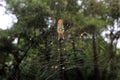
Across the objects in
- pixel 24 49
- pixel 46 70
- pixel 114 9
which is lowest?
pixel 46 70

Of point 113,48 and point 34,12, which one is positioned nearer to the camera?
point 34,12

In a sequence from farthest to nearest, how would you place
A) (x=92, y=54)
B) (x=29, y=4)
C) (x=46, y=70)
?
(x=92, y=54)
(x=29, y=4)
(x=46, y=70)

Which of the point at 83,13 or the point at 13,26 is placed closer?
the point at 13,26

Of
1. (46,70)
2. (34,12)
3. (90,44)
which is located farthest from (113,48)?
(46,70)

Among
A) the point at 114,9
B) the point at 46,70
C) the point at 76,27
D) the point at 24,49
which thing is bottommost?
the point at 46,70

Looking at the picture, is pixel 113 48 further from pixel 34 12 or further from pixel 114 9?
pixel 34 12

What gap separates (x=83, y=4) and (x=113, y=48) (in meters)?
1.62

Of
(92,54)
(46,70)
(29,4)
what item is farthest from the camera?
(92,54)

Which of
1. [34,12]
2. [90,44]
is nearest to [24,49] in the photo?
[34,12]

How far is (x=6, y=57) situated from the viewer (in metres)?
8.56

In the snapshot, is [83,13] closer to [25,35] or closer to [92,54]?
[92,54]

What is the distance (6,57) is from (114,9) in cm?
349

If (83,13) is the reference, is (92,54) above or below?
below

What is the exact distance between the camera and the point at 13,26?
26.0ft
